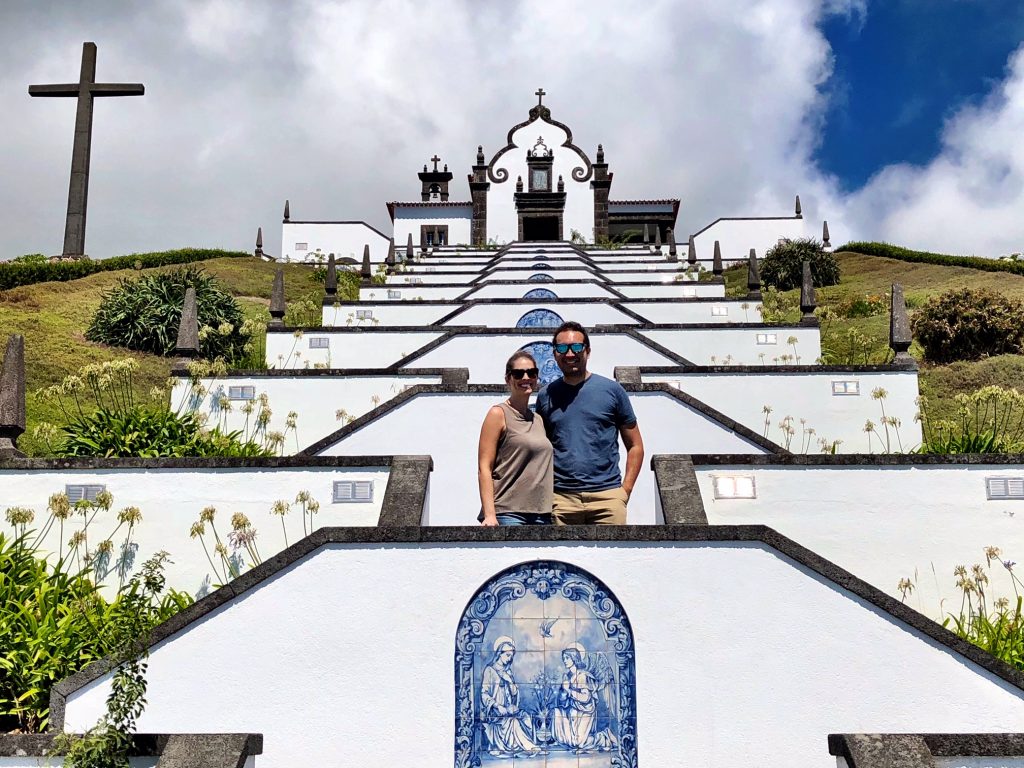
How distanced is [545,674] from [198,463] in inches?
177

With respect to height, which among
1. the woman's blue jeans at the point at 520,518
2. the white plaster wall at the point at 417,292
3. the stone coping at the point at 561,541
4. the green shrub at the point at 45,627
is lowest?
the green shrub at the point at 45,627

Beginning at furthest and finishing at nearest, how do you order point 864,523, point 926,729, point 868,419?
point 868,419, point 864,523, point 926,729

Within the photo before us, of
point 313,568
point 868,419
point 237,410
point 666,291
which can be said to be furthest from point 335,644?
point 666,291

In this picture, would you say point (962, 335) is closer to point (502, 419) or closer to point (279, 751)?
point (502, 419)

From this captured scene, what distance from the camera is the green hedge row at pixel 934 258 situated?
109ft

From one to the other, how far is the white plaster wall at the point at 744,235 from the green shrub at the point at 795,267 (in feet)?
30.9

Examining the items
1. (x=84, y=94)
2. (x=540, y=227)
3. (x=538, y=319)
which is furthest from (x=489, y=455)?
(x=540, y=227)

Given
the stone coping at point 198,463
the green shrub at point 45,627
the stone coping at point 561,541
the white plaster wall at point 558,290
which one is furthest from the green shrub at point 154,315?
the stone coping at point 561,541

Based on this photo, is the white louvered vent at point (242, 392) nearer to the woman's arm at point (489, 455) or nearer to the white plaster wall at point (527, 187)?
the woman's arm at point (489, 455)

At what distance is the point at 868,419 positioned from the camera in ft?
41.6

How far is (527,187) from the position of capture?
4594cm

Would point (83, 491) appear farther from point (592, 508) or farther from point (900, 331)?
point (900, 331)

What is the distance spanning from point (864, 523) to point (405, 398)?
4736 millimetres

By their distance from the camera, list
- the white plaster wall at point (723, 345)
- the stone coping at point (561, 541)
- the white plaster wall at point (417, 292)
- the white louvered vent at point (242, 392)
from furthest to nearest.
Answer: the white plaster wall at point (417, 292)
the white plaster wall at point (723, 345)
the white louvered vent at point (242, 392)
the stone coping at point (561, 541)
